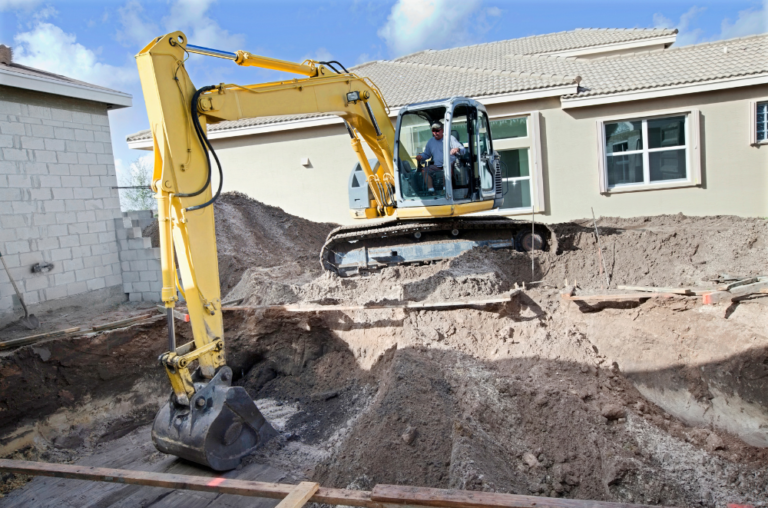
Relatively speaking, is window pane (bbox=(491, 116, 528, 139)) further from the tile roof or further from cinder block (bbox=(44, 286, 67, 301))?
cinder block (bbox=(44, 286, 67, 301))

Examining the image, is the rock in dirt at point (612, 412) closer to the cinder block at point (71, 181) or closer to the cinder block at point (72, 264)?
the cinder block at point (72, 264)

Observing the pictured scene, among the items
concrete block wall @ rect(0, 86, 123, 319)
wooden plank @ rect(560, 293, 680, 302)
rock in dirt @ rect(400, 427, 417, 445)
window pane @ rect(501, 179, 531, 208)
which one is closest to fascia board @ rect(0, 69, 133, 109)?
concrete block wall @ rect(0, 86, 123, 319)

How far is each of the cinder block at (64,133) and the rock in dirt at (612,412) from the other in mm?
7995

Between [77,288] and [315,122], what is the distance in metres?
7.30

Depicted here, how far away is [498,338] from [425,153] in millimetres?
3311

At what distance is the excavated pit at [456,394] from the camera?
12.8 feet

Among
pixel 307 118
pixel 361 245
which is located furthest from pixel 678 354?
pixel 307 118

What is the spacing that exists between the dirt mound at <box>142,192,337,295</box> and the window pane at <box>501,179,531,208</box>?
4.47 m

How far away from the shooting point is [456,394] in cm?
454

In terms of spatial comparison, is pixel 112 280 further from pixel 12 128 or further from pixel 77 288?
pixel 12 128

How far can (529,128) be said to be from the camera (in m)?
12.5

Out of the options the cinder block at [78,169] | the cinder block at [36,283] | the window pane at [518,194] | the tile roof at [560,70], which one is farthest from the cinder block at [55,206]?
the window pane at [518,194]

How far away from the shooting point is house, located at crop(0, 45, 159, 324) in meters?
7.14

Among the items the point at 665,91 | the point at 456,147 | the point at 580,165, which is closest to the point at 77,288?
the point at 456,147
